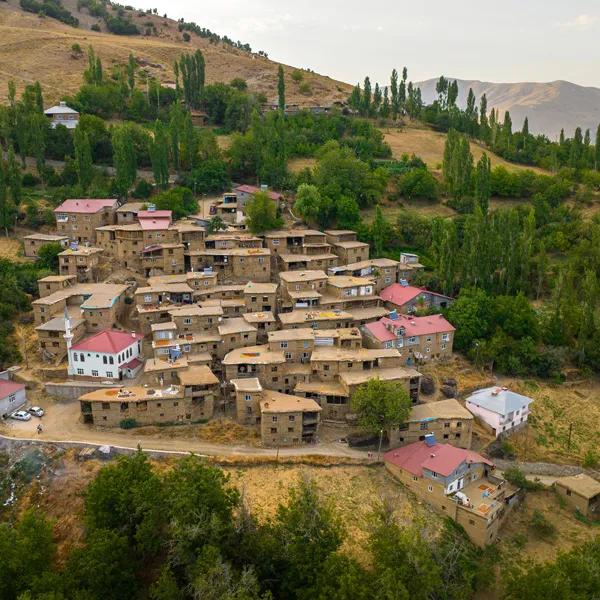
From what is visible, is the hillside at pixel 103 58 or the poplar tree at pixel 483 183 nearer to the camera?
the poplar tree at pixel 483 183

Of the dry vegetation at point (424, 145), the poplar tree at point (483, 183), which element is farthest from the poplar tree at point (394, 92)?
the poplar tree at point (483, 183)

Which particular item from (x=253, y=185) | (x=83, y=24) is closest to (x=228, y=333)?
(x=253, y=185)

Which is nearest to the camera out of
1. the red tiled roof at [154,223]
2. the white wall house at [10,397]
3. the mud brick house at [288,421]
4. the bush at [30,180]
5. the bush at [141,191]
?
the mud brick house at [288,421]

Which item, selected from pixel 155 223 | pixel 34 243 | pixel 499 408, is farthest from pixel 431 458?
pixel 34 243

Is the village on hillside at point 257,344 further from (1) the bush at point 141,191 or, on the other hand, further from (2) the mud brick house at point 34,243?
(1) the bush at point 141,191

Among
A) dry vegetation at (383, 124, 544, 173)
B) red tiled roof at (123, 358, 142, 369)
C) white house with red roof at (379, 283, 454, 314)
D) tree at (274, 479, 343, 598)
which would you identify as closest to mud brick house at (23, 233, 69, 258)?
red tiled roof at (123, 358, 142, 369)

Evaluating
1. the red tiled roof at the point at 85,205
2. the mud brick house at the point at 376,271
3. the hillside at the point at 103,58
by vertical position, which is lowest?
the mud brick house at the point at 376,271

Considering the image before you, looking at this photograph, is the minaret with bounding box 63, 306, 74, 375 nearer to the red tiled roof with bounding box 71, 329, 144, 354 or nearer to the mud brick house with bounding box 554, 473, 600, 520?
the red tiled roof with bounding box 71, 329, 144, 354

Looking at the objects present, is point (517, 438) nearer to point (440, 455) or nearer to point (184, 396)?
point (440, 455)
